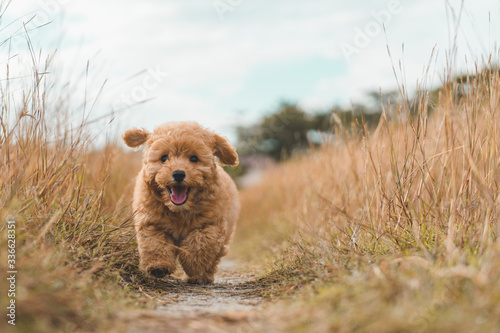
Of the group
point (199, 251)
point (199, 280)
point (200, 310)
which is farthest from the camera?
point (199, 280)

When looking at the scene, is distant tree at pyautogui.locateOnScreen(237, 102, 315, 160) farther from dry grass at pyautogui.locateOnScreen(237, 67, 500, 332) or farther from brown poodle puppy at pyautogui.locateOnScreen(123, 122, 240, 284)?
brown poodle puppy at pyautogui.locateOnScreen(123, 122, 240, 284)

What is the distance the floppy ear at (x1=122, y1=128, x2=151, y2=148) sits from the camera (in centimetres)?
434

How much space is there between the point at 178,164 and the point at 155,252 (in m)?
0.75

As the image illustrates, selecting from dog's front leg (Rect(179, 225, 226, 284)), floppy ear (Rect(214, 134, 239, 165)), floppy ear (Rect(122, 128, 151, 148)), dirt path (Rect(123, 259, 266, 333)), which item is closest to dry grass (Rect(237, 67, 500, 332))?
dirt path (Rect(123, 259, 266, 333))

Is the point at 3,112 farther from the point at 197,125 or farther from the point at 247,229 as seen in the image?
the point at 247,229

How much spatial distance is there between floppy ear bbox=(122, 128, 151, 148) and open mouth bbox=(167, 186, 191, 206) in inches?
31.1

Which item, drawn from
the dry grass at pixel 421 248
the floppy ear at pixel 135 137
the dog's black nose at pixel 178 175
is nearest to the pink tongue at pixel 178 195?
the dog's black nose at pixel 178 175

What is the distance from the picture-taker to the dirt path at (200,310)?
217 cm

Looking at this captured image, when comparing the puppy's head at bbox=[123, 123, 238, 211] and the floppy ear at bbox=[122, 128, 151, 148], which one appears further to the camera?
the floppy ear at bbox=[122, 128, 151, 148]

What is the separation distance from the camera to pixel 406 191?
3.69 m

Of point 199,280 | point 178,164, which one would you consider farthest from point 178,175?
point 199,280

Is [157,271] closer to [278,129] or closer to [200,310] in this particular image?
[200,310]

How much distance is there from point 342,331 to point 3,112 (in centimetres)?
276

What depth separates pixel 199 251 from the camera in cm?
384
